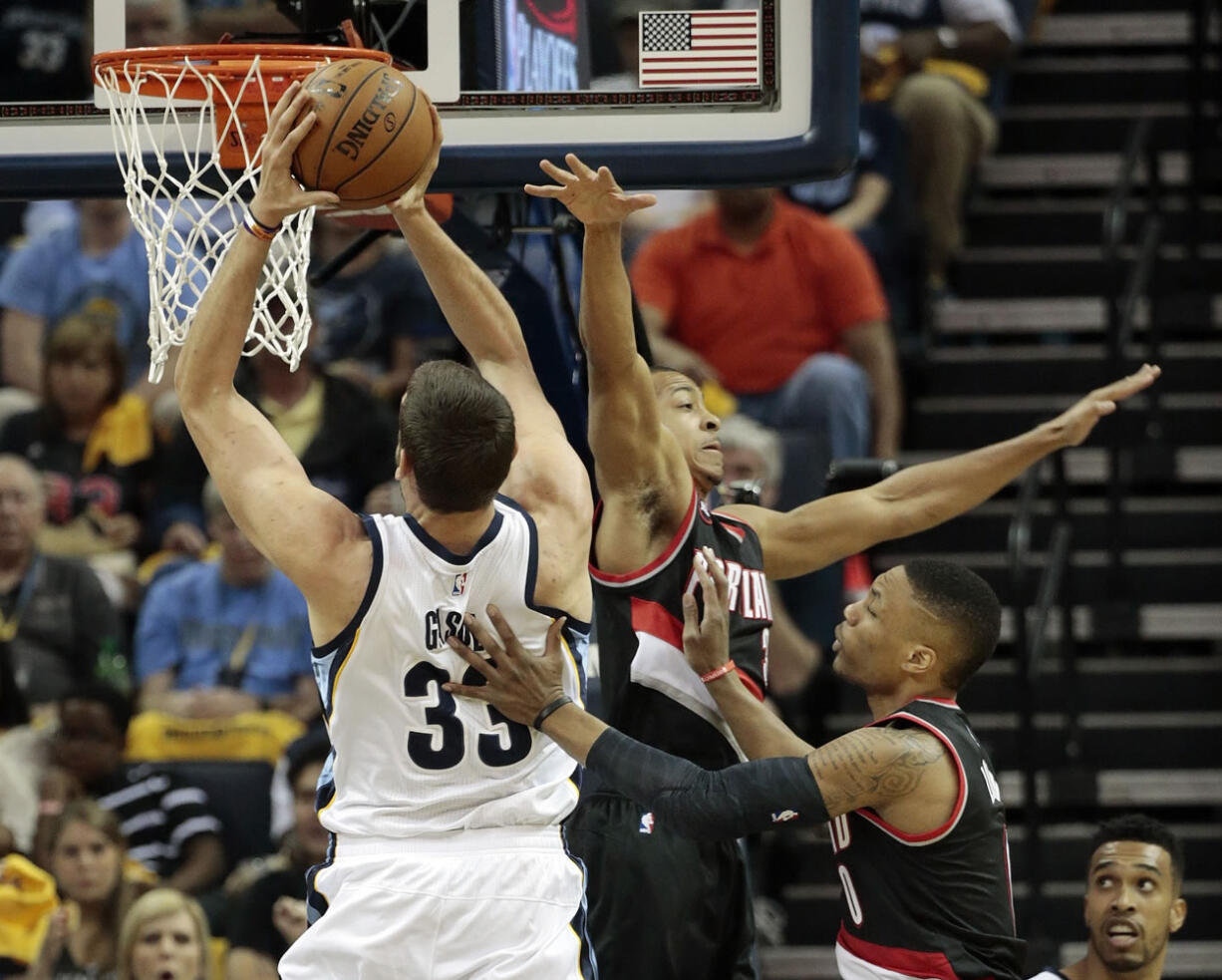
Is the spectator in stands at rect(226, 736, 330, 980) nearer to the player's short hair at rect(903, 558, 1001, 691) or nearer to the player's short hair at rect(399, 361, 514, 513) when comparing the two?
the player's short hair at rect(903, 558, 1001, 691)

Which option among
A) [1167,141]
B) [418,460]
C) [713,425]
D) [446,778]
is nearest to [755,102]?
[713,425]

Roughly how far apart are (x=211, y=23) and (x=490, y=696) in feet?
15.8

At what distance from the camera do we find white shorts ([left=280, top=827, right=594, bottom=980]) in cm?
390

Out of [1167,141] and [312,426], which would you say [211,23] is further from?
[1167,141]

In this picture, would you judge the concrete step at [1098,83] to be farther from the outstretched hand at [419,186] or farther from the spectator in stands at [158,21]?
the outstretched hand at [419,186]

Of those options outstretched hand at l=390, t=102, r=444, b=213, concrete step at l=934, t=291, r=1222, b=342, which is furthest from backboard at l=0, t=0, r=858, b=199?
concrete step at l=934, t=291, r=1222, b=342

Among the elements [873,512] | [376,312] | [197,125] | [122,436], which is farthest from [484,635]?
[376,312]

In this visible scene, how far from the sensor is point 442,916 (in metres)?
3.91

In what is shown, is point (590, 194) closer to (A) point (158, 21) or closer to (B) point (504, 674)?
(B) point (504, 674)

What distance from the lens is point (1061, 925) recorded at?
7422 mm

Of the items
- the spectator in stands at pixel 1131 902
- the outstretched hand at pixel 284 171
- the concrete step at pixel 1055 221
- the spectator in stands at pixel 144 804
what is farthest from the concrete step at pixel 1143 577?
the outstretched hand at pixel 284 171

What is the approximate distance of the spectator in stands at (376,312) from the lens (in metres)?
8.73

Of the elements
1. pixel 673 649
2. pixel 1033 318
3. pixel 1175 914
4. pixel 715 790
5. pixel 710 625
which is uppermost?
pixel 1033 318

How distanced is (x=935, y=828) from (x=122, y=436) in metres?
5.07
